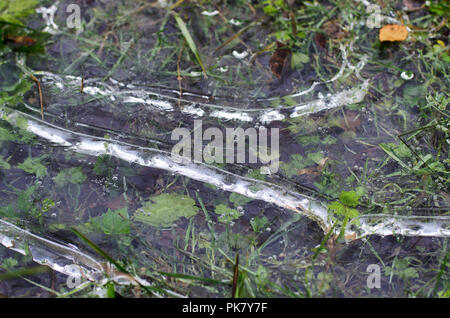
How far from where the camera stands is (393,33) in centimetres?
230

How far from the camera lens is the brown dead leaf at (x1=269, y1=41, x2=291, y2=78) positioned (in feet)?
7.24

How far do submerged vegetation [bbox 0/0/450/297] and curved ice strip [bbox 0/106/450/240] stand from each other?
0.03 metres

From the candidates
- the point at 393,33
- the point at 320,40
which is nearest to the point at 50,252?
the point at 320,40

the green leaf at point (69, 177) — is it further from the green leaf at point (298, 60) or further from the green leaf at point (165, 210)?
the green leaf at point (298, 60)

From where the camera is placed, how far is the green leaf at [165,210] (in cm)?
175

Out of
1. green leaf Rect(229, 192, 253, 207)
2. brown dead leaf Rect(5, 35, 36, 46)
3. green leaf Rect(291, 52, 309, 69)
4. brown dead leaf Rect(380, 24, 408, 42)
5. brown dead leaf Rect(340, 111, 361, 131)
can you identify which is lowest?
green leaf Rect(229, 192, 253, 207)

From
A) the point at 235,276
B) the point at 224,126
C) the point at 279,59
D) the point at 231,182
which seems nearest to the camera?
the point at 235,276

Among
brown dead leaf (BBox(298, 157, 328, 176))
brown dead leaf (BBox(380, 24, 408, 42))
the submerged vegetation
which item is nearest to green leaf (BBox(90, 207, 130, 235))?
the submerged vegetation

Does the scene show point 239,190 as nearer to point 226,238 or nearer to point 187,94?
point 226,238

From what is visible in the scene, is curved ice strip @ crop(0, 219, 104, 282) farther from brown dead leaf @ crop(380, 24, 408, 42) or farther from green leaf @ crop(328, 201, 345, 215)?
brown dead leaf @ crop(380, 24, 408, 42)

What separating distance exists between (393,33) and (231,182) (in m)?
1.17

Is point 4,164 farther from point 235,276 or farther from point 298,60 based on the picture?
point 298,60

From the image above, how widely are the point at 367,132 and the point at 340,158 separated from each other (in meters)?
0.19

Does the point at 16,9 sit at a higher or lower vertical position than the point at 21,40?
higher
